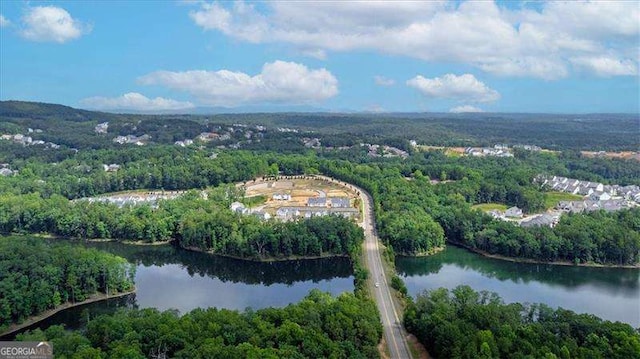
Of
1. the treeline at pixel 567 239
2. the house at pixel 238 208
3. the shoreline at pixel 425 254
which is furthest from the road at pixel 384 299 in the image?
the house at pixel 238 208

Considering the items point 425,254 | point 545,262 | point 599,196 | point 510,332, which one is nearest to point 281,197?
point 425,254

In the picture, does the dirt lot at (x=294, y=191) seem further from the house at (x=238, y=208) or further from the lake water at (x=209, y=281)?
the lake water at (x=209, y=281)

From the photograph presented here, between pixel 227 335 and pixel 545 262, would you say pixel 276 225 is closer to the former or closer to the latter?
pixel 227 335

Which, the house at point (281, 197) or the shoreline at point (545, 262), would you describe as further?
the house at point (281, 197)

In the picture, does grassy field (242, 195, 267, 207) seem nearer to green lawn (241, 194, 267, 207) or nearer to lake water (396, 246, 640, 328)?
green lawn (241, 194, 267, 207)

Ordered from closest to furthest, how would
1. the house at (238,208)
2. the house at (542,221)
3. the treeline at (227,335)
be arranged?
the treeline at (227,335)
the house at (542,221)
the house at (238,208)

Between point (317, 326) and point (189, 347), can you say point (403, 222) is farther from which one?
point (189, 347)
